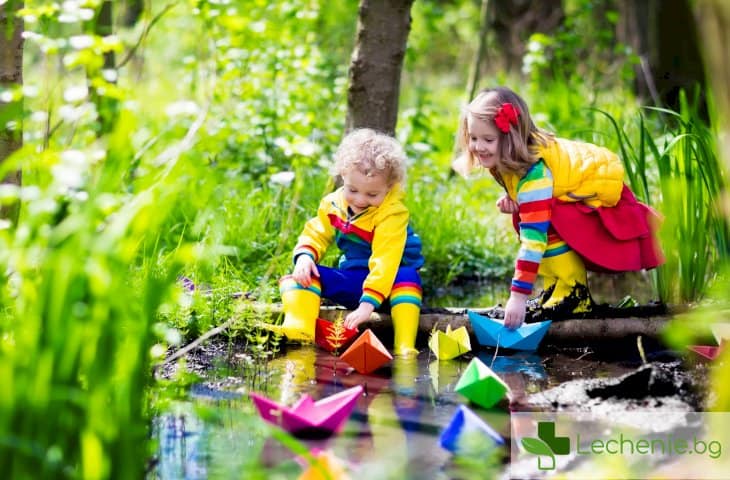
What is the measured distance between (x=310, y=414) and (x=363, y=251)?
153 centimetres

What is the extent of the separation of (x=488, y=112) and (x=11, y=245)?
7.34 ft

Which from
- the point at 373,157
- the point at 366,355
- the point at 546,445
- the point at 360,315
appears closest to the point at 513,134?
the point at 373,157

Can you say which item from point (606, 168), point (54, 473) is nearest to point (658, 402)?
point (606, 168)

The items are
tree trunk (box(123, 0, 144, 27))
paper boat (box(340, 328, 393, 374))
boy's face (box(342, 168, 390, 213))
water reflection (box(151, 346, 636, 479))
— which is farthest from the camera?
tree trunk (box(123, 0, 144, 27))

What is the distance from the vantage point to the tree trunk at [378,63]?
477 cm

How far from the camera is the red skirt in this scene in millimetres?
3906

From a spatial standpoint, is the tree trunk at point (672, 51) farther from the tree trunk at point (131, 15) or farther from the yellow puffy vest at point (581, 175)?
the tree trunk at point (131, 15)

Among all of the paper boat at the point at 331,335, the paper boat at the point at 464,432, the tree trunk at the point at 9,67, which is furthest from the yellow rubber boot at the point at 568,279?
the tree trunk at the point at 9,67

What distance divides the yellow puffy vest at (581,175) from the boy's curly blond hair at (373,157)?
1.59ft

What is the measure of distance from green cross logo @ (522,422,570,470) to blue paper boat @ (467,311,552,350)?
107cm

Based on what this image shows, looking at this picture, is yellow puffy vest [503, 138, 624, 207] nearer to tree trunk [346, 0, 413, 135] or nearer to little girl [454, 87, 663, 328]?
little girl [454, 87, 663, 328]

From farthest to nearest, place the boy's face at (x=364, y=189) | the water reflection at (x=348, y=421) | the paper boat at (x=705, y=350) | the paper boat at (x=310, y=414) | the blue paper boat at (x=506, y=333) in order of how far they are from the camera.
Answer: the boy's face at (x=364, y=189), the blue paper boat at (x=506, y=333), the paper boat at (x=705, y=350), the paper boat at (x=310, y=414), the water reflection at (x=348, y=421)

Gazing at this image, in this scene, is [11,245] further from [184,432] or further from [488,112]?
[488,112]
